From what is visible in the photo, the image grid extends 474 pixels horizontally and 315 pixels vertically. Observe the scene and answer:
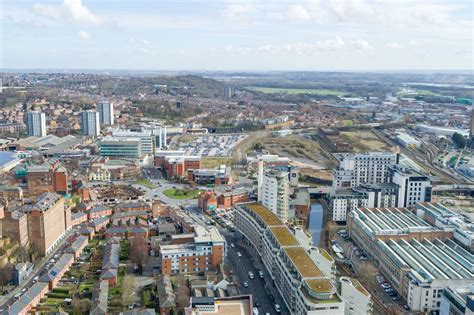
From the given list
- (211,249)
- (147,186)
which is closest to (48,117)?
(147,186)

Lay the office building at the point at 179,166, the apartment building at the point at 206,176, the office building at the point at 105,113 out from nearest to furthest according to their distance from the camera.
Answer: the apartment building at the point at 206,176 → the office building at the point at 179,166 → the office building at the point at 105,113

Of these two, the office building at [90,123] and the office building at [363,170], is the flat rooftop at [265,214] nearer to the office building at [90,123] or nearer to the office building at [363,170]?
the office building at [363,170]

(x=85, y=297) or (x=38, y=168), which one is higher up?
(x=38, y=168)

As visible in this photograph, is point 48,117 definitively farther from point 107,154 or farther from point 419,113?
point 419,113

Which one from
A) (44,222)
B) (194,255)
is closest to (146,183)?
(44,222)

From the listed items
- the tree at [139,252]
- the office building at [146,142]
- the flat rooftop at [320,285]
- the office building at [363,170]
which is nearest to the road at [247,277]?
the flat rooftop at [320,285]
